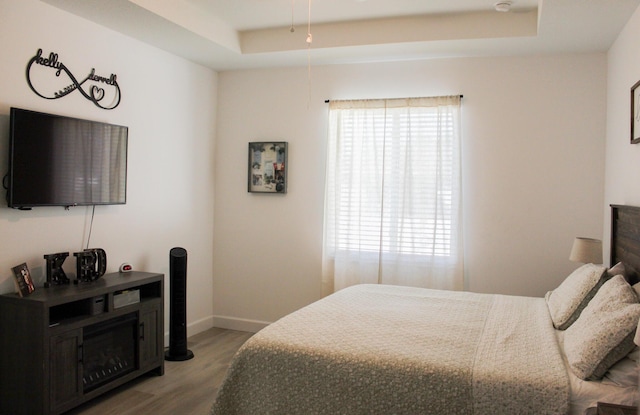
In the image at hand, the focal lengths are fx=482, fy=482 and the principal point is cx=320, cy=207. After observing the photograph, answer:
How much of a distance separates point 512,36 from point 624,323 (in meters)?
2.49

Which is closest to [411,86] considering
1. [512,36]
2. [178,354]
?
[512,36]

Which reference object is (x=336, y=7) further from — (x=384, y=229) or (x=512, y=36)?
(x=384, y=229)

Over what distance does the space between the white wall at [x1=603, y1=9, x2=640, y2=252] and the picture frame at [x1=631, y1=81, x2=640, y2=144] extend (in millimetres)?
59

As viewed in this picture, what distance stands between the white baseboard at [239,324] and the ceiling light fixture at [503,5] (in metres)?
3.52

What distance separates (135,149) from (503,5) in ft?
10.2

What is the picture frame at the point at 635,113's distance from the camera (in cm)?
295

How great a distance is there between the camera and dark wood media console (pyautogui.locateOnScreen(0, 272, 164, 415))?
9.22ft

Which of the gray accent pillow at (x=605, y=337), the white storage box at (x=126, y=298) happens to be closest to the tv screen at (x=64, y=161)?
the white storage box at (x=126, y=298)

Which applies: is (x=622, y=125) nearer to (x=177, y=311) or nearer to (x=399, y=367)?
(x=399, y=367)

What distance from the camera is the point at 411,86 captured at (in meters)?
4.46

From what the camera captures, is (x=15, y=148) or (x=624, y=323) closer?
(x=624, y=323)

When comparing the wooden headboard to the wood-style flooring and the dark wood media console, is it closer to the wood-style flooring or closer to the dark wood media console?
the wood-style flooring

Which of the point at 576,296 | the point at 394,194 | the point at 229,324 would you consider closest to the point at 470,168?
the point at 394,194

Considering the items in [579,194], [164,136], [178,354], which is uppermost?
[164,136]
